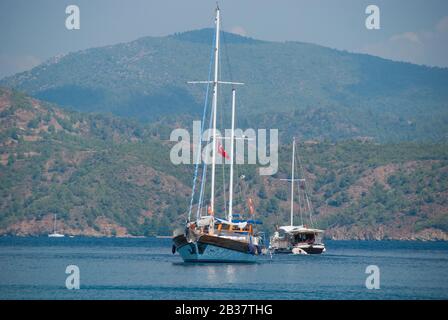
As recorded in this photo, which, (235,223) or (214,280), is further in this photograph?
(235,223)

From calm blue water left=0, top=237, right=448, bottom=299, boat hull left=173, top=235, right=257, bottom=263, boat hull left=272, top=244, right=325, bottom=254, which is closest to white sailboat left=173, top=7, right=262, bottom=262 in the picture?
boat hull left=173, top=235, right=257, bottom=263

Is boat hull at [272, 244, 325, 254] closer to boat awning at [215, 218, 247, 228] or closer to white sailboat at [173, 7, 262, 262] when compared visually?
boat awning at [215, 218, 247, 228]

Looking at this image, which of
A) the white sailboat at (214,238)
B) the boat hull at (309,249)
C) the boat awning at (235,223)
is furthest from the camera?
the boat hull at (309,249)

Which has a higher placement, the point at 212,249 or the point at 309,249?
the point at 212,249

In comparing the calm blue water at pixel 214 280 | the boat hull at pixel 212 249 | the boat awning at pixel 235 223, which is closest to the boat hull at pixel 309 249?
the calm blue water at pixel 214 280

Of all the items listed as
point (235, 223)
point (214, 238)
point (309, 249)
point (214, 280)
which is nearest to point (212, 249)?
point (214, 238)

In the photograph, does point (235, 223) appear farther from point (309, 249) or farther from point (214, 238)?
point (309, 249)

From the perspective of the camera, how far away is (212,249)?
3529 inches

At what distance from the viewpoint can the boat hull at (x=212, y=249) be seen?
293ft

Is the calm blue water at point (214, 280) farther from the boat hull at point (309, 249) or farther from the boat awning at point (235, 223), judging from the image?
the boat hull at point (309, 249)

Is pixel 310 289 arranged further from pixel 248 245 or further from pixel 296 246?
pixel 296 246

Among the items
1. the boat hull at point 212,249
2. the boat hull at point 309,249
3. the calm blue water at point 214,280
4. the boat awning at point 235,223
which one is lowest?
the boat hull at point 309,249

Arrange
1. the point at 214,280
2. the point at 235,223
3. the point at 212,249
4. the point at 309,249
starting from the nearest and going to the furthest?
the point at 214,280 < the point at 212,249 < the point at 235,223 < the point at 309,249
